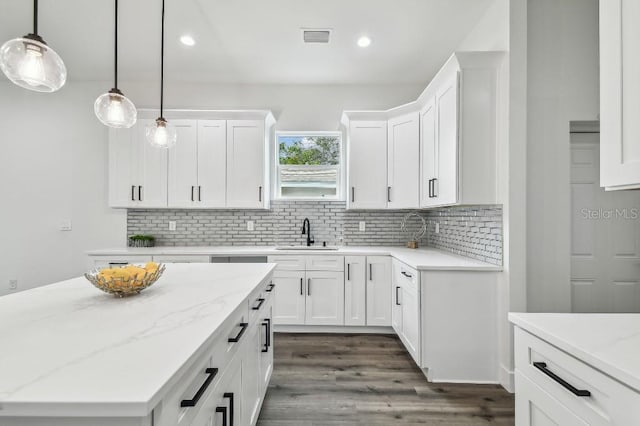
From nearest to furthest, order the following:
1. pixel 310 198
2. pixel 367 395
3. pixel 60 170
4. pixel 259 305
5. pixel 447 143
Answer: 1. pixel 259 305
2. pixel 367 395
3. pixel 447 143
4. pixel 60 170
5. pixel 310 198

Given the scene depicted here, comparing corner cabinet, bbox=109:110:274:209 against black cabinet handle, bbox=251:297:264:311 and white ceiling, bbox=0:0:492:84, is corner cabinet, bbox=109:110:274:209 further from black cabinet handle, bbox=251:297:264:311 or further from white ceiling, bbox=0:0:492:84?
black cabinet handle, bbox=251:297:264:311

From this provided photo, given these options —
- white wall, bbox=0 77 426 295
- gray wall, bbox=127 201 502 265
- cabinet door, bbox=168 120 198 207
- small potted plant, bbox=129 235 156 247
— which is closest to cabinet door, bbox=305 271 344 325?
gray wall, bbox=127 201 502 265

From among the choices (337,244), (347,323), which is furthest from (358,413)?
(337,244)

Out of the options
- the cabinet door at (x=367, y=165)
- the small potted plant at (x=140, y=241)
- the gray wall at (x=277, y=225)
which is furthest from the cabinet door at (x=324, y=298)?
the small potted plant at (x=140, y=241)

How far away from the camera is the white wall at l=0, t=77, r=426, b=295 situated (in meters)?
4.05

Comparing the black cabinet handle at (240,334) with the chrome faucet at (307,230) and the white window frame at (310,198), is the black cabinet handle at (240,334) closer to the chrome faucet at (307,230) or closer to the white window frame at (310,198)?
the chrome faucet at (307,230)

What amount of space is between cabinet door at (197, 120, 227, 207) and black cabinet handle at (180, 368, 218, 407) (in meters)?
2.99

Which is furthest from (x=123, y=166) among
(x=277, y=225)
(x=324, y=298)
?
(x=324, y=298)

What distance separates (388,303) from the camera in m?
3.56

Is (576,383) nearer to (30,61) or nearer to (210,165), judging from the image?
(30,61)

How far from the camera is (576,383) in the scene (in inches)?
37.9

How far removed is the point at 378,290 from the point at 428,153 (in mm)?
1529

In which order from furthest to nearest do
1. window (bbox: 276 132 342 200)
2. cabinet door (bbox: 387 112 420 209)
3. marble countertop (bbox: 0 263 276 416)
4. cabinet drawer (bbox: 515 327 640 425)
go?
1. window (bbox: 276 132 342 200)
2. cabinet door (bbox: 387 112 420 209)
3. cabinet drawer (bbox: 515 327 640 425)
4. marble countertop (bbox: 0 263 276 416)

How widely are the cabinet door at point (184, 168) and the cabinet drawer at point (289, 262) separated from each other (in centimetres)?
120
